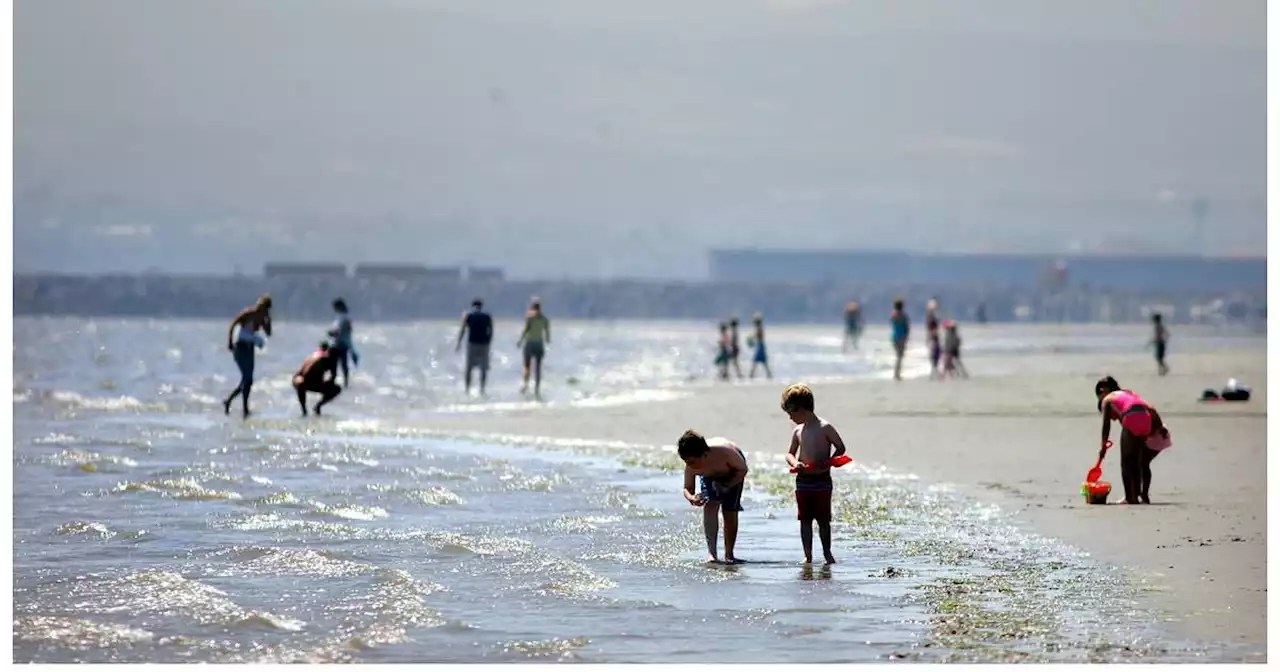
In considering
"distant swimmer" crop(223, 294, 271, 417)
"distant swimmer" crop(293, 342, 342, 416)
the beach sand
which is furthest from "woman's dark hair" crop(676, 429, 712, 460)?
"distant swimmer" crop(293, 342, 342, 416)

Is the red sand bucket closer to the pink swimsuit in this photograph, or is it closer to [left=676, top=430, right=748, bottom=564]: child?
the pink swimsuit

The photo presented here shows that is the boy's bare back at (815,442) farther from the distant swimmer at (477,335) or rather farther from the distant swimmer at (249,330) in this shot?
the distant swimmer at (477,335)

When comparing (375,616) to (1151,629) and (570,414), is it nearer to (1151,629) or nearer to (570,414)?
(1151,629)

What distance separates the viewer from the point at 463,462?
671 inches

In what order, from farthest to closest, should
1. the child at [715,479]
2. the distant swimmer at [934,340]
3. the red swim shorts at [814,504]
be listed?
the distant swimmer at [934,340], the red swim shorts at [814,504], the child at [715,479]

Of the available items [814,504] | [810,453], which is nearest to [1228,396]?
[814,504]

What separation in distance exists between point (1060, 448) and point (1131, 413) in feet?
17.2

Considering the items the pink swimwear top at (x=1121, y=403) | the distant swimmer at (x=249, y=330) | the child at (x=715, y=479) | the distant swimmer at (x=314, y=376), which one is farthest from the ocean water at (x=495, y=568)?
the distant swimmer at (x=314, y=376)

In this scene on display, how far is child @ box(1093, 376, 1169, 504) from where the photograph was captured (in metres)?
12.8

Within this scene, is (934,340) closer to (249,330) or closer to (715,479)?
(249,330)

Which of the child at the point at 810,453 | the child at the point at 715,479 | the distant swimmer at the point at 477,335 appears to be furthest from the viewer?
the distant swimmer at the point at 477,335

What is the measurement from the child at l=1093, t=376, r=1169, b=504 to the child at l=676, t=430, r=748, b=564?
3480 millimetres

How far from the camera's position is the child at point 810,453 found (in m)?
9.69

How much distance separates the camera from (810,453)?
9.81 meters
